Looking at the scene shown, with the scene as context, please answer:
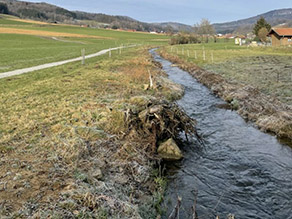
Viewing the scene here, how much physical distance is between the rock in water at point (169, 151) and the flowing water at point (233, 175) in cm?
34

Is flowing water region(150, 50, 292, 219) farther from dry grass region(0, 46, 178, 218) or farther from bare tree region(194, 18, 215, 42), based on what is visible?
bare tree region(194, 18, 215, 42)

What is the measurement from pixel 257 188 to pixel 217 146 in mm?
3242

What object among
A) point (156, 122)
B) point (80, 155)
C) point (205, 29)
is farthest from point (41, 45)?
point (205, 29)

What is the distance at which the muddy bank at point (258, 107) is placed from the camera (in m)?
12.5

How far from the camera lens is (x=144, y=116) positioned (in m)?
10.9

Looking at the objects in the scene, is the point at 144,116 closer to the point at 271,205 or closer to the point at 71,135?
the point at 71,135

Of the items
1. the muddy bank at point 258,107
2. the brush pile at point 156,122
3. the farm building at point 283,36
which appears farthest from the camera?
the farm building at point 283,36

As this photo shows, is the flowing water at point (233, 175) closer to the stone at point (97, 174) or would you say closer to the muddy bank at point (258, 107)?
the muddy bank at point (258, 107)

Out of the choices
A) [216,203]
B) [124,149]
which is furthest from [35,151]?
[216,203]

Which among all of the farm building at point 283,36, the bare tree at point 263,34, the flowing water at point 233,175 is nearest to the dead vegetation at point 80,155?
the flowing water at point 233,175

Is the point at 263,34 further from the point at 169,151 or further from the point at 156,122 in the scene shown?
the point at 169,151

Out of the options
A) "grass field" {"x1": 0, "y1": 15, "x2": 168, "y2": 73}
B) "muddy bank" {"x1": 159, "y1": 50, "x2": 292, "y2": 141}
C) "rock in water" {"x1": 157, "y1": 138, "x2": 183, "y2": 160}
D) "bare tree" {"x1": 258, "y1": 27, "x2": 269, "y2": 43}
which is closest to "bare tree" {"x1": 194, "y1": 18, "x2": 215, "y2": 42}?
"grass field" {"x1": 0, "y1": 15, "x2": 168, "y2": 73}

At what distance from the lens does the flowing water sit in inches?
286

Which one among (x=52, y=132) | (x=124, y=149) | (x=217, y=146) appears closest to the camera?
(x=124, y=149)
